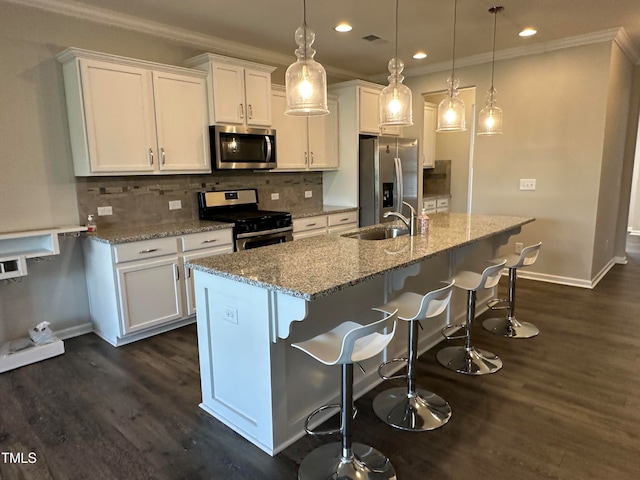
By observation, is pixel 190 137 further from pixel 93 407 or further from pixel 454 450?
pixel 454 450

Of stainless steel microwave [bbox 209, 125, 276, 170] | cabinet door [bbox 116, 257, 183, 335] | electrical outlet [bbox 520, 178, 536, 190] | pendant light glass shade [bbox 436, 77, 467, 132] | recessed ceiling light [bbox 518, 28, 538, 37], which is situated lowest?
cabinet door [bbox 116, 257, 183, 335]

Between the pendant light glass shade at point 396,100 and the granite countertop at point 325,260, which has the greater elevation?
the pendant light glass shade at point 396,100

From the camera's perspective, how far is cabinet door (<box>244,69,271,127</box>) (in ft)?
13.1

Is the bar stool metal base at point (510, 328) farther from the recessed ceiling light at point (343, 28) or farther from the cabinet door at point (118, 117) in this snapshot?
the cabinet door at point (118, 117)

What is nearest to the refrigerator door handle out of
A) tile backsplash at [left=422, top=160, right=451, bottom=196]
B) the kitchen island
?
tile backsplash at [left=422, top=160, right=451, bottom=196]

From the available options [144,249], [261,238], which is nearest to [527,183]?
[261,238]

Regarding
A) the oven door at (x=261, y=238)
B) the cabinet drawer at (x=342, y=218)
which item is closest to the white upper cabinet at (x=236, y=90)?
the oven door at (x=261, y=238)

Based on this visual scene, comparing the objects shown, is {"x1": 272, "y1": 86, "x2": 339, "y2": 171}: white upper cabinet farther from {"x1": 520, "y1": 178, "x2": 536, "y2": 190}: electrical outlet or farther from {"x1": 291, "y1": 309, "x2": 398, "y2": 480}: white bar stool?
{"x1": 291, "y1": 309, "x2": 398, "y2": 480}: white bar stool

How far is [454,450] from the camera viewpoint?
79.1 inches

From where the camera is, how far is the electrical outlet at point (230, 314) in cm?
204

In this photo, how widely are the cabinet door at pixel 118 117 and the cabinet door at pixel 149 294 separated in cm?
81

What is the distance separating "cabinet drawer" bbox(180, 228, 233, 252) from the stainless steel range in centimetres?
8

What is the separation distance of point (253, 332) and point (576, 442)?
1.70 m

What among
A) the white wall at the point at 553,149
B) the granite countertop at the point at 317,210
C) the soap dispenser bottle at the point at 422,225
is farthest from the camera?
the granite countertop at the point at 317,210
